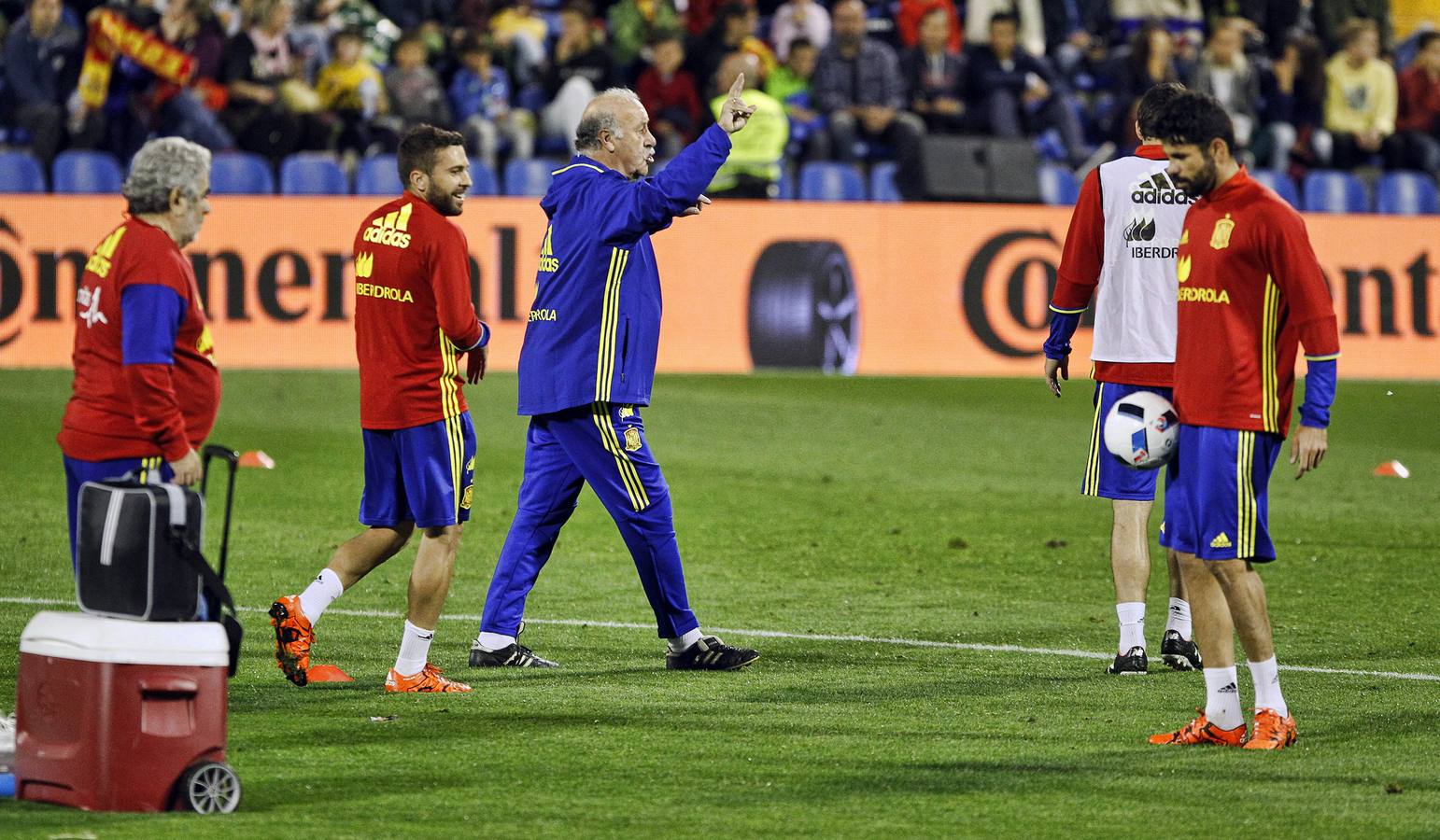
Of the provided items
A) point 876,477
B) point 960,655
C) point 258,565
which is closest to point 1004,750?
point 960,655

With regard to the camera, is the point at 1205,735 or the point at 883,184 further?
the point at 883,184

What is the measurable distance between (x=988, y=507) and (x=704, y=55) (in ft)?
29.8

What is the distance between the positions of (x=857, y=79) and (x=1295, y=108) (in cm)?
515

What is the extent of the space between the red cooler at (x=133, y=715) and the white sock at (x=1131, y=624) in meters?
3.91

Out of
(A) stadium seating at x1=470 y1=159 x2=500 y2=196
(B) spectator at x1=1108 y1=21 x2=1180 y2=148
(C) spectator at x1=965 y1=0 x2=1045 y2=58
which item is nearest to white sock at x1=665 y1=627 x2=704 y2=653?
(A) stadium seating at x1=470 y1=159 x2=500 y2=196

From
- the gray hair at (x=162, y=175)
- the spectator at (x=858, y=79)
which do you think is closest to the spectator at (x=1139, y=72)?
the spectator at (x=858, y=79)

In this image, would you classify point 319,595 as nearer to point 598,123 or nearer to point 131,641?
point 598,123

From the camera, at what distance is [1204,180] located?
6785 millimetres

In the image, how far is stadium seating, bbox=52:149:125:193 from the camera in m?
18.3

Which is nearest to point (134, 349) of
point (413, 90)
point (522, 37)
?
point (413, 90)

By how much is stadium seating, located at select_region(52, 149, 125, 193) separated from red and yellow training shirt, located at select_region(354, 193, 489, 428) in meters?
11.1

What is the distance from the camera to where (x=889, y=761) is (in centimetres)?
660

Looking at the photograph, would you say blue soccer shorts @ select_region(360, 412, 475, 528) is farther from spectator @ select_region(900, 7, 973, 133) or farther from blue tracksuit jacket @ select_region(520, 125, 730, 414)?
spectator @ select_region(900, 7, 973, 133)

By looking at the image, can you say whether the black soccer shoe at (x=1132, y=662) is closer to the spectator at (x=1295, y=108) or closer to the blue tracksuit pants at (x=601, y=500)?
the blue tracksuit pants at (x=601, y=500)
